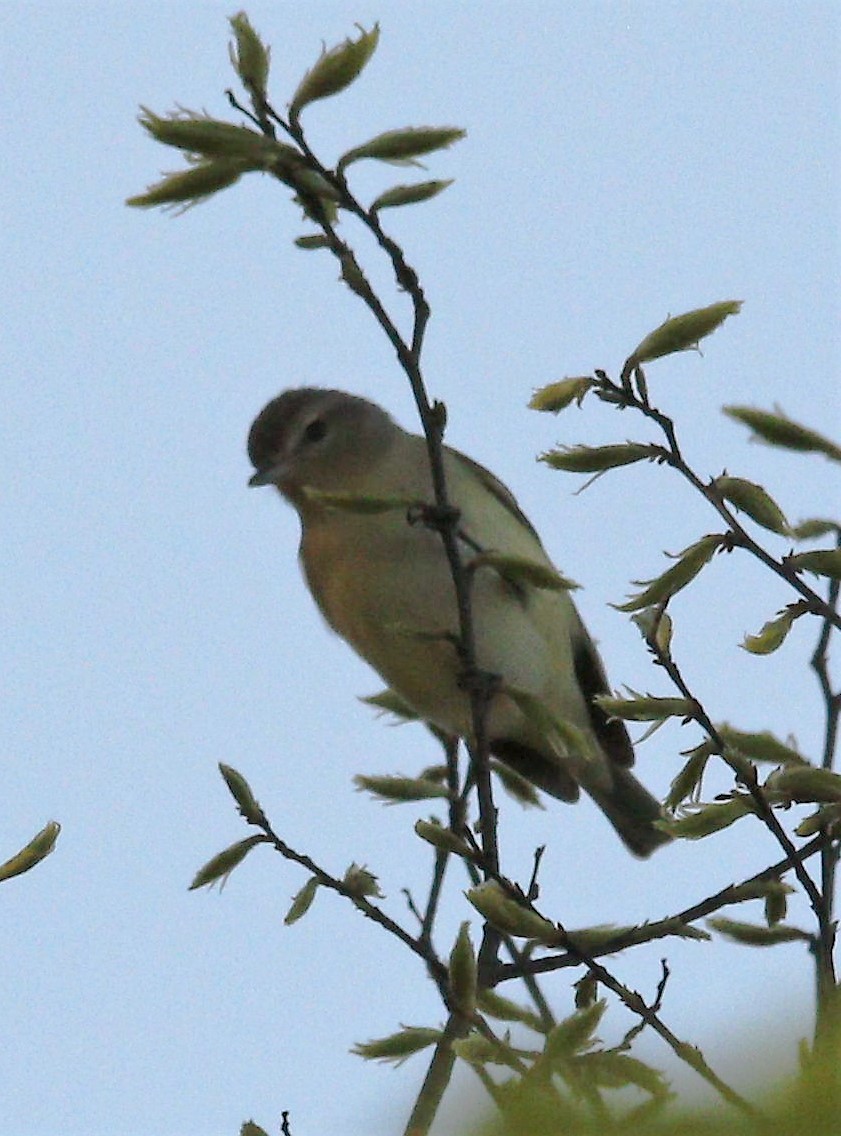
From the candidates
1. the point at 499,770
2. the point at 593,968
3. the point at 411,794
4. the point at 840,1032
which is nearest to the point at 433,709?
the point at 499,770

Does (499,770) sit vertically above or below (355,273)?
below

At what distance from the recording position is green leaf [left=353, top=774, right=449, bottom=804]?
368 cm

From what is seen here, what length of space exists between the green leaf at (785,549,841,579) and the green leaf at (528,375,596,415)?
50 centimetres

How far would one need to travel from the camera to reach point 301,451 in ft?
19.2

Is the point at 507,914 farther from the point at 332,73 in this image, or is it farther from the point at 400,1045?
the point at 332,73

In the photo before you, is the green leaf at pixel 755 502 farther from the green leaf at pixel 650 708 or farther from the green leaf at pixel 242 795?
the green leaf at pixel 242 795

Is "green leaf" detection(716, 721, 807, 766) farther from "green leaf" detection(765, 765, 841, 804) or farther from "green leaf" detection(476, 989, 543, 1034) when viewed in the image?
"green leaf" detection(476, 989, 543, 1034)

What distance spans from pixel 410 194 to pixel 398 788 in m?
1.62

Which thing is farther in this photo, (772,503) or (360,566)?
(360,566)

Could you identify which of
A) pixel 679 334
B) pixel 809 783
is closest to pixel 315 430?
pixel 679 334

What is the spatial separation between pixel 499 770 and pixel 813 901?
1843mm

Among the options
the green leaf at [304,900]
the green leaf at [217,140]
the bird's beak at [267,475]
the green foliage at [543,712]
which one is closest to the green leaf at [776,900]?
the green foliage at [543,712]

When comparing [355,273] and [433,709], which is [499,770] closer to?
[433,709]

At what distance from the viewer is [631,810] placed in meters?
6.24
